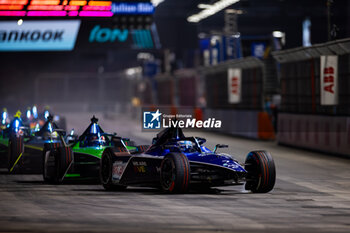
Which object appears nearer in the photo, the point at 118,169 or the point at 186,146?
the point at 186,146

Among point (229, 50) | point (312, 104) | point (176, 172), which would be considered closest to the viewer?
point (176, 172)

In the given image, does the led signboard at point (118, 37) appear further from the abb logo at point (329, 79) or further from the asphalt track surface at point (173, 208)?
the asphalt track surface at point (173, 208)

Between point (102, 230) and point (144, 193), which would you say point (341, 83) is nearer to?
point (144, 193)

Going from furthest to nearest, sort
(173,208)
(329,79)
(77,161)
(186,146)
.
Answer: (329,79) → (77,161) → (186,146) → (173,208)

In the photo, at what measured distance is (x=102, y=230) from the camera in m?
10.0

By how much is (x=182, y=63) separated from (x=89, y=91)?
40.1 meters

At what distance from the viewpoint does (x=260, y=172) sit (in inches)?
557

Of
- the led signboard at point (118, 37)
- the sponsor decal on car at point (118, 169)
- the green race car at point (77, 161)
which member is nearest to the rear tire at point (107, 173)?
the sponsor decal on car at point (118, 169)

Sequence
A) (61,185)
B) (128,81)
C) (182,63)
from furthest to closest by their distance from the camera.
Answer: (128,81), (182,63), (61,185)

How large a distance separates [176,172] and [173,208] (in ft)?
4.36

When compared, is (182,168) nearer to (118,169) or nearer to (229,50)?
(118,169)

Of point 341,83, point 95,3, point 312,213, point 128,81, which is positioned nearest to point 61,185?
point 312,213

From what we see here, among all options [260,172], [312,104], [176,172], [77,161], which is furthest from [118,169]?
[312,104]

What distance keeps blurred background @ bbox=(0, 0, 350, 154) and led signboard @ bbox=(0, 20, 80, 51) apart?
0.05 meters
